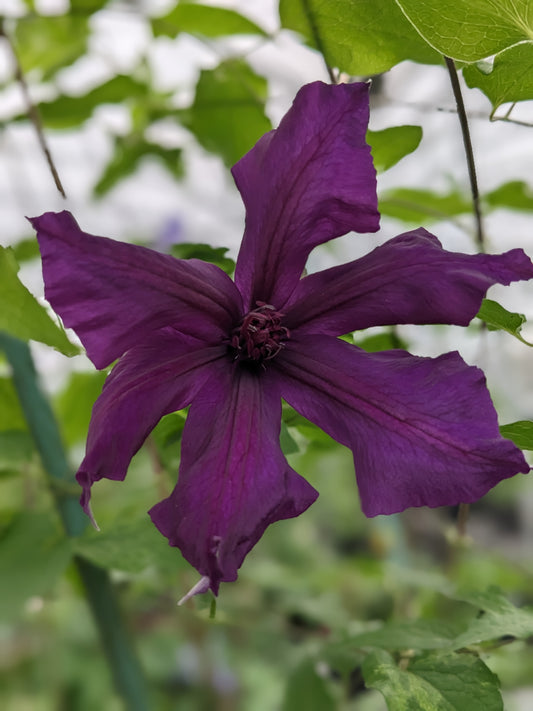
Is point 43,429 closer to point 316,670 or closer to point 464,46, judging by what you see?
point 316,670

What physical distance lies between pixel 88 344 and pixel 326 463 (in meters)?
1.59

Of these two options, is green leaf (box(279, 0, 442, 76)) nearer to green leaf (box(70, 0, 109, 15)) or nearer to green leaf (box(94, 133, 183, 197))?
green leaf (box(70, 0, 109, 15))

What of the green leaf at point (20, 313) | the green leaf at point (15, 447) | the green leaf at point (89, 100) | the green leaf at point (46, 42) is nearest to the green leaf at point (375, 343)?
the green leaf at point (20, 313)

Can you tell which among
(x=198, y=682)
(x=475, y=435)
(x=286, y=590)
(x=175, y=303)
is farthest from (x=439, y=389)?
(x=198, y=682)

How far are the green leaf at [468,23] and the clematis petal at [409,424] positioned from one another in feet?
0.55

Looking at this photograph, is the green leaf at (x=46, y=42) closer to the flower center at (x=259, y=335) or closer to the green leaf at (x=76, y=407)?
the green leaf at (x=76, y=407)

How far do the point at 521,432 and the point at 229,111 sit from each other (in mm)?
405

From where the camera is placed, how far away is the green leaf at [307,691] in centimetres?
70

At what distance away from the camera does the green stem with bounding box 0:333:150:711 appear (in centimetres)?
66

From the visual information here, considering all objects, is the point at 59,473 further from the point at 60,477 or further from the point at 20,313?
the point at 20,313

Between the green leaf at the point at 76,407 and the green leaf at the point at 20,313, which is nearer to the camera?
the green leaf at the point at 20,313

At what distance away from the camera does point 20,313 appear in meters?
0.35

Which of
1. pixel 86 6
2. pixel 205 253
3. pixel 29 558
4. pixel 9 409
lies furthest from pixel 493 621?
pixel 86 6

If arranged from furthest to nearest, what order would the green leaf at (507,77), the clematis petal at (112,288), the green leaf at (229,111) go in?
the green leaf at (229,111) < the green leaf at (507,77) < the clematis petal at (112,288)
